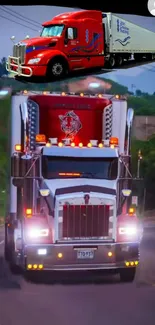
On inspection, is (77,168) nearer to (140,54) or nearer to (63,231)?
(63,231)

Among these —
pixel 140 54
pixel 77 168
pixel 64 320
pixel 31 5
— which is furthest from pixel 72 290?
pixel 31 5

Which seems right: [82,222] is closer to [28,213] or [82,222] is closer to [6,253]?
[28,213]

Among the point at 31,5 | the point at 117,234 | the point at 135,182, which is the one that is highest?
the point at 31,5

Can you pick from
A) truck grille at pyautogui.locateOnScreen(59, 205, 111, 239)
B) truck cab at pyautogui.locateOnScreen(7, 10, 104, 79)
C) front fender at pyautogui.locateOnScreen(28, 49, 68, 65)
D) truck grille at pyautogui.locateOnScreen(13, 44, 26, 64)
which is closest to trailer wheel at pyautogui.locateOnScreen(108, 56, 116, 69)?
truck cab at pyautogui.locateOnScreen(7, 10, 104, 79)

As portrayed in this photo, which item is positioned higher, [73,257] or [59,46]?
[59,46]

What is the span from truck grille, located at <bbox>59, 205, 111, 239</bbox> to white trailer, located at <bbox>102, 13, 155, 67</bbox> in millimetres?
1869

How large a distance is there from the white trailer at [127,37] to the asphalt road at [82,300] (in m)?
2.20

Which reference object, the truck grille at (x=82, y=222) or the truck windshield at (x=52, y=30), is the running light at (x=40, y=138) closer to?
Answer: the truck grille at (x=82, y=222)

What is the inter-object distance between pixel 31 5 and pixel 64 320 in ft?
12.4

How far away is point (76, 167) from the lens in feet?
22.8

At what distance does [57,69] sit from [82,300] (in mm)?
2737

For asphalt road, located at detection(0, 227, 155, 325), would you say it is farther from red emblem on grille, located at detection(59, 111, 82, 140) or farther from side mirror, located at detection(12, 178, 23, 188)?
red emblem on grille, located at detection(59, 111, 82, 140)

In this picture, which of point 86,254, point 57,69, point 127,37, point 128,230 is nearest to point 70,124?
point 57,69

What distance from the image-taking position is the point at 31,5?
7176 mm
